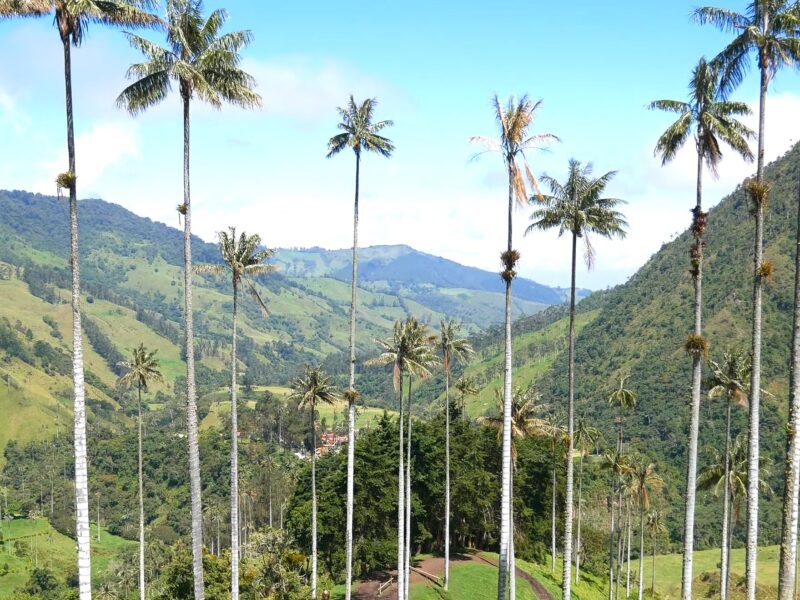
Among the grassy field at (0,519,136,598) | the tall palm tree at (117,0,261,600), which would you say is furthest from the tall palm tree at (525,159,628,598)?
the grassy field at (0,519,136,598)

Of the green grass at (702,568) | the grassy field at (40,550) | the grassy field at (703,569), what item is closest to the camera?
the grassy field at (703,569)

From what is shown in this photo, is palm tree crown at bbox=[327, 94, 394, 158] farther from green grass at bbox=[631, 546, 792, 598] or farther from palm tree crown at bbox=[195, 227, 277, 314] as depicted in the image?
green grass at bbox=[631, 546, 792, 598]

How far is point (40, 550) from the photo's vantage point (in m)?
157

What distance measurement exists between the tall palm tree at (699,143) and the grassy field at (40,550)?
142m

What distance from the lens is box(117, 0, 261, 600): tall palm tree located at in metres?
23.8

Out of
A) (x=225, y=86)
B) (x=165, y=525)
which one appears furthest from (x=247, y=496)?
(x=225, y=86)

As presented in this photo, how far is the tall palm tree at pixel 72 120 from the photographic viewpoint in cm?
1959

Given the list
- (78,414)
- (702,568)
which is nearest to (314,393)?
(78,414)

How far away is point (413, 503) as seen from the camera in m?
64.5

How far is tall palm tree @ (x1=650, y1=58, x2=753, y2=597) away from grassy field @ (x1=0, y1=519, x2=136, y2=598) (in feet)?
464

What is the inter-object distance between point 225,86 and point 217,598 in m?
35.3

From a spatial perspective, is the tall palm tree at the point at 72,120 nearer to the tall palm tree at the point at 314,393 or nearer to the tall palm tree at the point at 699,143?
the tall palm tree at the point at 699,143

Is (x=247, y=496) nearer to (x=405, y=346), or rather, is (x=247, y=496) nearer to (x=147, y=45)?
(x=405, y=346)

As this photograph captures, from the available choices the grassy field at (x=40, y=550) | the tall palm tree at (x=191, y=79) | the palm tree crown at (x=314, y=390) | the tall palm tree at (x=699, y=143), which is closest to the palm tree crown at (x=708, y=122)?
the tall palm tree at (x=699, y=143)
